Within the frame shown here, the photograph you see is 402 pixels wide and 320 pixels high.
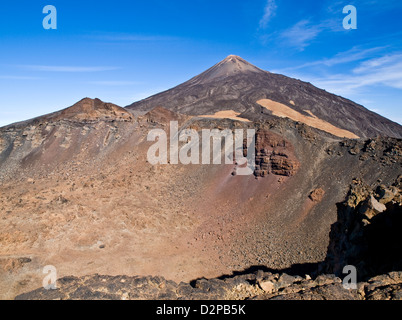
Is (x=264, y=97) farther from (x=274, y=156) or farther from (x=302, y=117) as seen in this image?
(x=274, y=156)

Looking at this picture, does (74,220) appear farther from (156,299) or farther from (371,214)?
(371,214)

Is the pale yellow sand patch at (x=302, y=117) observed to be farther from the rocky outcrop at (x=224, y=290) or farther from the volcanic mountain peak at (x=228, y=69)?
the rocky outcrop at (x=224, y=290)

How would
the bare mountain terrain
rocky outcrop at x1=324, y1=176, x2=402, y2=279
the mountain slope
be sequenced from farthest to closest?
the mountain slope < the bare mountain terrain < rocky outcrop at x1=324, y1=176, x2=402, y2=279

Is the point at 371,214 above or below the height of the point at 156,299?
above

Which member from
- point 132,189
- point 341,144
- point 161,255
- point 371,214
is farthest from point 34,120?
point 371,214
